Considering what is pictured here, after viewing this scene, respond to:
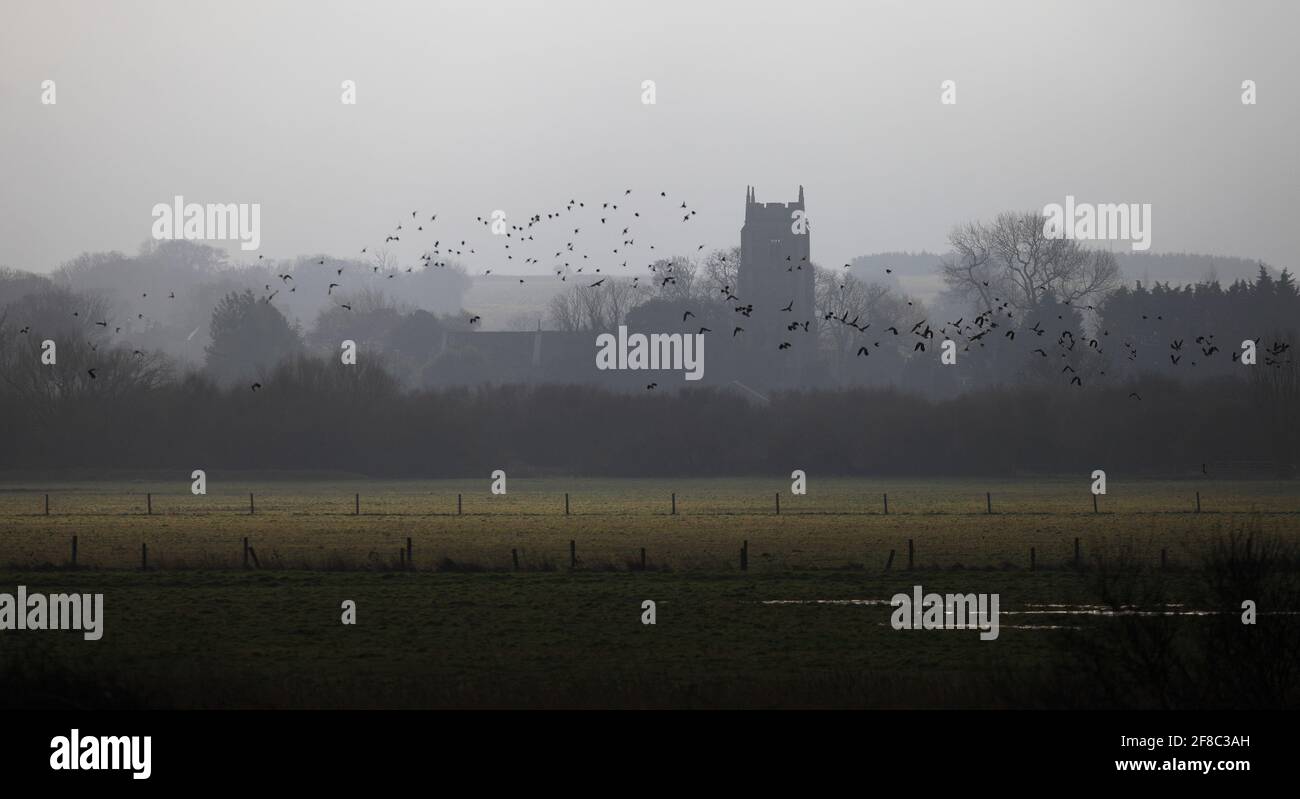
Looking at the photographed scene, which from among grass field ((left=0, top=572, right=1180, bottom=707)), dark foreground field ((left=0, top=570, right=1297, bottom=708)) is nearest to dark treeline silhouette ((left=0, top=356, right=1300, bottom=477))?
dark foreground field ((left=0, top=570, right=1297, bottom=708))

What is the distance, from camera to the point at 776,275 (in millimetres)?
164750

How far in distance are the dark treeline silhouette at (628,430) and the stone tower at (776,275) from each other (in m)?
33.4

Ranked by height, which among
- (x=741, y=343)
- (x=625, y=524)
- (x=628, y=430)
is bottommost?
(x=625, y=524)

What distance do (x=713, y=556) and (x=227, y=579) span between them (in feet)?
43.7

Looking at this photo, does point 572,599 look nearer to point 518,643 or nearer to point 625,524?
point 518,643

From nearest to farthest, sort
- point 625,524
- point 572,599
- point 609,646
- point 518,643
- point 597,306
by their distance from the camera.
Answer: point 609,646 → point 518,643 → point 572,599 → point 625,524 → point 597,306

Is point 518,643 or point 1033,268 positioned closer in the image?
point 518,643

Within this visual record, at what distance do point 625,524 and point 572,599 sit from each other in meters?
21.6

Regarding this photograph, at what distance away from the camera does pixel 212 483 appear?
96938 mm

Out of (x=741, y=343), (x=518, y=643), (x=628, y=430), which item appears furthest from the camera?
(x=741, y=343)

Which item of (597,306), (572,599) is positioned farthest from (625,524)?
(597,306)

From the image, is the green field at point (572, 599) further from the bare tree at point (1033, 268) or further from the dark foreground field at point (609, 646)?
the bare tree at point (1033, 268)
